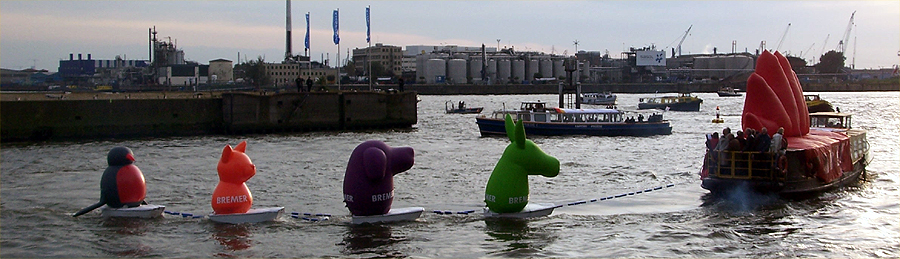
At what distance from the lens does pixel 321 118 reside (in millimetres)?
54281

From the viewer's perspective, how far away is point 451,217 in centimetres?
2016

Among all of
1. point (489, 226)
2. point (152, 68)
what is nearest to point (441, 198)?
point (489, 226)

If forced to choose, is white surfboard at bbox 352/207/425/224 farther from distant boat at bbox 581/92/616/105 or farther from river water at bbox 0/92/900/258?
distant boat at bbox 581/92/616/105

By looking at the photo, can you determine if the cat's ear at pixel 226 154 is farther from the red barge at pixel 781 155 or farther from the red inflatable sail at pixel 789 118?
the red inflatable sail at pixel 789 118

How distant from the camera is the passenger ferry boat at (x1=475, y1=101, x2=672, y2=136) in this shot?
4997 centimetres

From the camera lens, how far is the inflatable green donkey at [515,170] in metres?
17.8

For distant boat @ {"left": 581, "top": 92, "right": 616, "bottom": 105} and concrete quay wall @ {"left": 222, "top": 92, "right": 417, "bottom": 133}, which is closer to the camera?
concrete quay wall @ {"left": 222, "top": 92, "right": 417, "bottom": 133}

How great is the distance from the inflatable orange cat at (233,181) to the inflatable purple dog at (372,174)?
7.32 feet

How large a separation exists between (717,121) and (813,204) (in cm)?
4515

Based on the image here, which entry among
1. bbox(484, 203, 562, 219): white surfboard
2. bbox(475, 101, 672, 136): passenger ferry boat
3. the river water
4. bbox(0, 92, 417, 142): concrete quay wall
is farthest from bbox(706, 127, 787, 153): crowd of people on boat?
bbox(0, 92, 417, 142): concrete quay wall

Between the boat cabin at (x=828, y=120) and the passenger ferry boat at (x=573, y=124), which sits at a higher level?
the boat cabin at (x=828, y=120)

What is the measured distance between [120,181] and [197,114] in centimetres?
3343

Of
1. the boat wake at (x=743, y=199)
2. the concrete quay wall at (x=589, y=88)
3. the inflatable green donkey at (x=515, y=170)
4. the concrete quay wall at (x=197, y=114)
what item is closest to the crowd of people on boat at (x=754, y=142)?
the boat wake at (x=743, y=199)

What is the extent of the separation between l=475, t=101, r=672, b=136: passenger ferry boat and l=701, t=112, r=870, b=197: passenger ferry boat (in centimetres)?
2461
